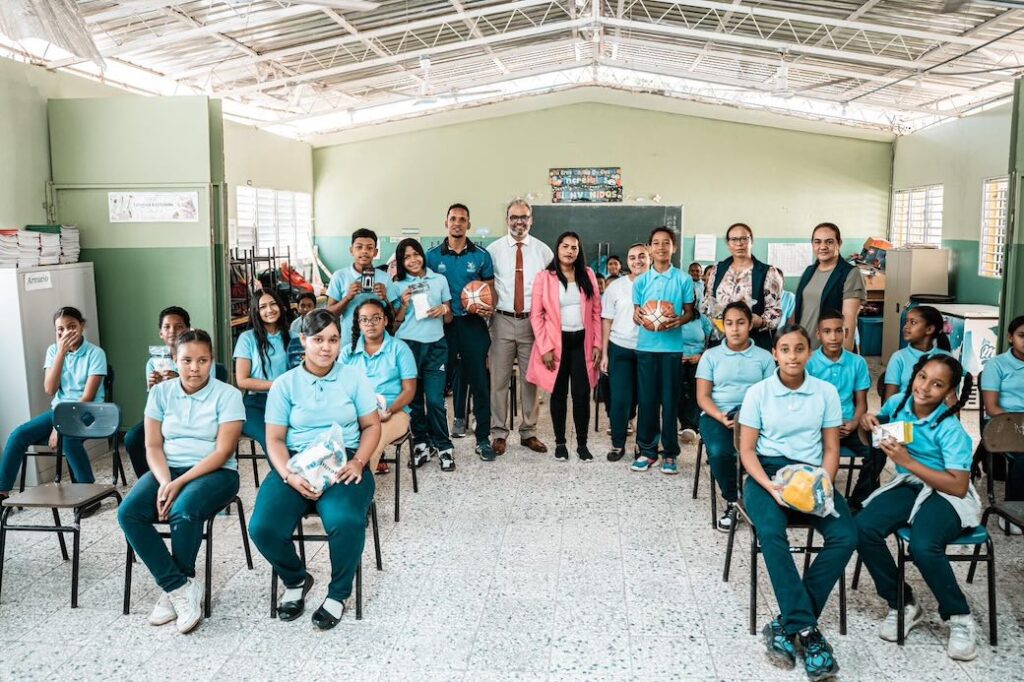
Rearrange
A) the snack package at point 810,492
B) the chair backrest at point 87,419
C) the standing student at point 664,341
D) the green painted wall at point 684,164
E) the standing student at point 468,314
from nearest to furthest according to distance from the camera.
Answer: the snack package at point 810,492 → the chair backrest at point 87,419 → the standing student at point 664,341 → the standing student at point 468,314 → the green painted wall at point 684,164

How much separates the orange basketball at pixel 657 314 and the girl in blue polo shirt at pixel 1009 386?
1674 millimetres

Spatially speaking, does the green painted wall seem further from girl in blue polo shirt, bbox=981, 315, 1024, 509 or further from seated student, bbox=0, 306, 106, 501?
seated student, bbox=0, 306, 106, 501

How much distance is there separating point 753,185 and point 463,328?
28.8 feet

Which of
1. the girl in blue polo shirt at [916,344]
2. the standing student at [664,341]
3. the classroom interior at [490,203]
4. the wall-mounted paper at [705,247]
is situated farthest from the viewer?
the wall-mounted paper at [705,247]

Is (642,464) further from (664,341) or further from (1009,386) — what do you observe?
(1009,386)

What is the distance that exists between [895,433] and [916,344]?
5.09 ft

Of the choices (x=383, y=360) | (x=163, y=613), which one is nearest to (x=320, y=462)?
(x=163, y=613)

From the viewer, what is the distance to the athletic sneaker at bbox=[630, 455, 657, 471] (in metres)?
5.13

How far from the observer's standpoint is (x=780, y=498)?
302cm


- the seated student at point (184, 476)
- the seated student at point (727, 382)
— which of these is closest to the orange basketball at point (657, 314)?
the seated student at point (727, 382)

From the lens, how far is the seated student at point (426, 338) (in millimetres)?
5023

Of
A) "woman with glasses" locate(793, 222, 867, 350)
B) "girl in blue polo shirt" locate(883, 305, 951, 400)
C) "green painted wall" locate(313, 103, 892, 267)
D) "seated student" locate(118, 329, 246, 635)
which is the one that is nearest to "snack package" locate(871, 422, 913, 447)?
"girl in blue polo shirt" locate(883, 305, 951, 400)

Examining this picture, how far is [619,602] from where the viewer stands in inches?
130

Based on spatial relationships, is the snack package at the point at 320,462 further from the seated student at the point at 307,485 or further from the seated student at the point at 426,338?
the seated student at the point at 426,338
